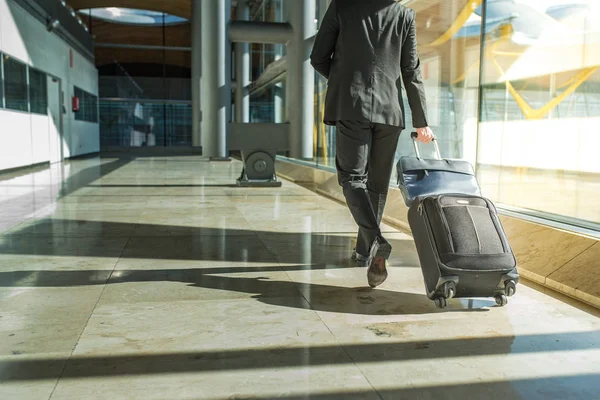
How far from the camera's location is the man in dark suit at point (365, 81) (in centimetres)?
378

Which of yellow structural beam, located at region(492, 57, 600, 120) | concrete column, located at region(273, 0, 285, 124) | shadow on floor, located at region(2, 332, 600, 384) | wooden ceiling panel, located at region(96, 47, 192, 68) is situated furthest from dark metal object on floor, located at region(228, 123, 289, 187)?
wooden ceiling panel, located at region(96, 47, 192, 68)

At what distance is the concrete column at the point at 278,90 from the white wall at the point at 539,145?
53.3 ft

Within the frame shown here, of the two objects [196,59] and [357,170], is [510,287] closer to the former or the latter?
[357,170]

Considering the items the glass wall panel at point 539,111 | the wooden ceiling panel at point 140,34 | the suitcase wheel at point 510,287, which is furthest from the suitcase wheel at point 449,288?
the wooden ceiling panel at point 140,34

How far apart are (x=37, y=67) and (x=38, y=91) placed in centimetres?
75

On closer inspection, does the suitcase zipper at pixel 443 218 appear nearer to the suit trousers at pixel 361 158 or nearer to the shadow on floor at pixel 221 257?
the shadow on floor at pixel 221 257

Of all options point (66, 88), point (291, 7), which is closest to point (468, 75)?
point (291, 7)

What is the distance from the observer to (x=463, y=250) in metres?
3.12

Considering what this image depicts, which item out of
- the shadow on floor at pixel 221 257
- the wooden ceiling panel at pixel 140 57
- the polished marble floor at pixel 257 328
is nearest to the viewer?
the polished marble floor at pixel 257 328

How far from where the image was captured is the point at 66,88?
22.7 meters

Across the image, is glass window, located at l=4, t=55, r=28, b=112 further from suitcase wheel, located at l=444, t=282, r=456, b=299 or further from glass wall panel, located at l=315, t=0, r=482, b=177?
suitcase wheel, located at l=444, t=282, r=456, b=299

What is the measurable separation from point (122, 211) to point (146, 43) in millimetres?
35003

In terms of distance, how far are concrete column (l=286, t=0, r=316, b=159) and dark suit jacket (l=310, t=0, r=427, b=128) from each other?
11.0 m

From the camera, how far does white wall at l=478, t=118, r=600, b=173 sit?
5277 millimetres
